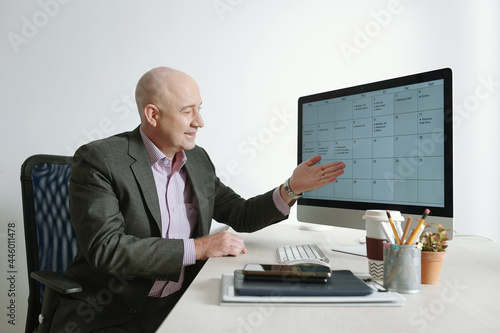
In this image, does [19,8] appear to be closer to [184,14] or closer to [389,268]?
[184,14]

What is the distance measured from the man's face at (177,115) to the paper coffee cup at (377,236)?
2.37 feet

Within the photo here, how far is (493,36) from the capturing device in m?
1.95

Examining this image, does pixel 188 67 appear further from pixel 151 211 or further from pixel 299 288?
pixel 299 288

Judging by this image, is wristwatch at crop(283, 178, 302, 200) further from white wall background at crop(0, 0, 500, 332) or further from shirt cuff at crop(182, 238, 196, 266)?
white wall background at crop(0, 0, 500, 332)

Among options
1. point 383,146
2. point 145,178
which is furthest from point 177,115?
point 383,146

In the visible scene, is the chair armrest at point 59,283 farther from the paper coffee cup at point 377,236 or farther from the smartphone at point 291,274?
the paper coffee cup at point 377,236

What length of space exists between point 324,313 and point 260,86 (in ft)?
5.12

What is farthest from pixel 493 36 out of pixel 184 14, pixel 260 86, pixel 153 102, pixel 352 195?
pixel 153 102

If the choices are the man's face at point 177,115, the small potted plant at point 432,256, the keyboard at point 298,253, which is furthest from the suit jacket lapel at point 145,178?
the small potted plant at point 432,256

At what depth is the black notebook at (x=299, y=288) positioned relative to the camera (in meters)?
0.71

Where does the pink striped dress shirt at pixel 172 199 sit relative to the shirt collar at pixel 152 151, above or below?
below

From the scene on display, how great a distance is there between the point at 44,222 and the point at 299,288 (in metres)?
1.04

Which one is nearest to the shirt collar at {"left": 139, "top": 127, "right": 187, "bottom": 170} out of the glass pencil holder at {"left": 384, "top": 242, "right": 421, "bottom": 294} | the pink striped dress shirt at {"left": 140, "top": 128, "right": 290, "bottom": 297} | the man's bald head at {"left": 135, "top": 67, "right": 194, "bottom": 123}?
the pink striped dress shirt at {"left": 140, "top": 128, "right": 290, "bottom": 297}

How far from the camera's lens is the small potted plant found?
2.73ft
